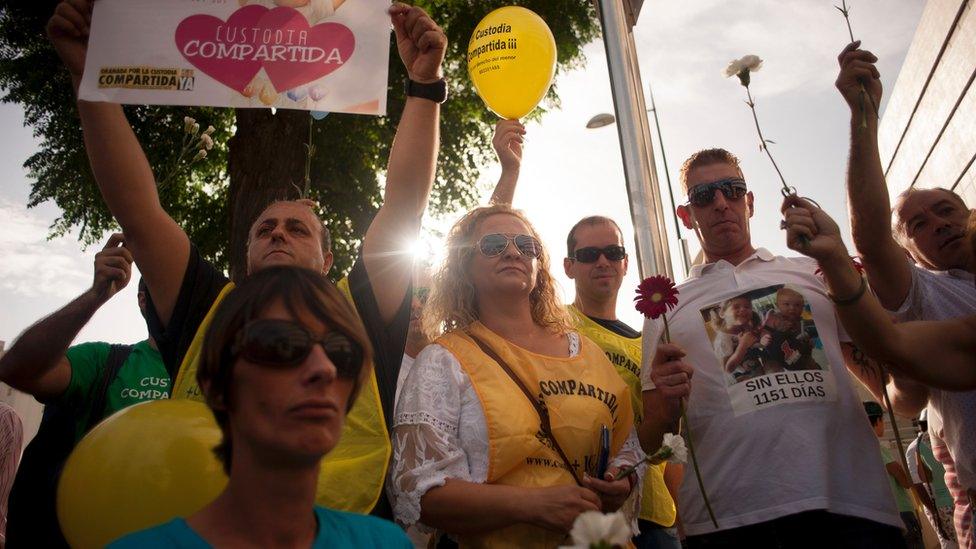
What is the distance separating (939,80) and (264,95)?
9715mm

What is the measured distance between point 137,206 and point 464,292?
1.11 metres

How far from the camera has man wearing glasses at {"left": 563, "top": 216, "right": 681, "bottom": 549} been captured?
116 inches

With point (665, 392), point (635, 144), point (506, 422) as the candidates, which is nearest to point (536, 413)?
point (506, 422)

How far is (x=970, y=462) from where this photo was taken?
7.59 feet

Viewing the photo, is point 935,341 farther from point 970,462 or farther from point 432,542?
point 432,542

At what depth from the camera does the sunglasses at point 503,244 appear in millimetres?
2535

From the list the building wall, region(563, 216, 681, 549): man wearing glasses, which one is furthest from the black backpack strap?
the building wall

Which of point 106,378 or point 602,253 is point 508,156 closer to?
point 602,253

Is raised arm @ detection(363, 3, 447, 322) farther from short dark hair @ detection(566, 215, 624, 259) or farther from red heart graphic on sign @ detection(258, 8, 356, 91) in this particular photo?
short dark hair @ detection(566, 215, 624, 259)

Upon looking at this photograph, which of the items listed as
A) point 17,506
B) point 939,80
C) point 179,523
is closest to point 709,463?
point 179,523

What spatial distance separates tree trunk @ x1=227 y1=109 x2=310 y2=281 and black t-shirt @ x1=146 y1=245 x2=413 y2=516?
325 centimetres

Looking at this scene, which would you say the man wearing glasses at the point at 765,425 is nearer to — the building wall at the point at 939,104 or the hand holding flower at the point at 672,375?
the hand holding flower at the point at 672,375

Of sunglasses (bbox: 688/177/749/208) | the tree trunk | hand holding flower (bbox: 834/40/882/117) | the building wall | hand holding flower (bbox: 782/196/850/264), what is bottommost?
hand holding flower (bbox: 782/196/850/264)

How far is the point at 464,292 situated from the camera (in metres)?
2.62
